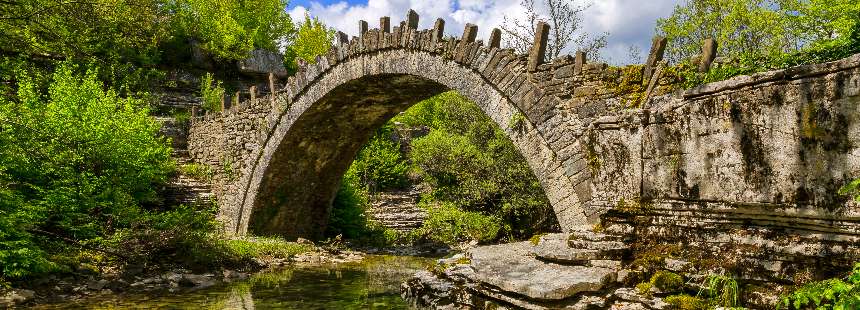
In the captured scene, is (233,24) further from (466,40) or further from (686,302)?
(686,302)

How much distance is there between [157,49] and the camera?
26.8 metres

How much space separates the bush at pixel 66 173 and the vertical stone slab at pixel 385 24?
517cm

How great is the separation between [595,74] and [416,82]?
15.8ft

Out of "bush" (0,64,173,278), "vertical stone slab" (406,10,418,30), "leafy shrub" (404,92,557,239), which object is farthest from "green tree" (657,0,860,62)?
"bush" (0,64,173,278)

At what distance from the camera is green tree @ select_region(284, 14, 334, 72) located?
122 feet

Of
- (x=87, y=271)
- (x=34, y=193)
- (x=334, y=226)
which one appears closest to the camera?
(x=87, y=271)

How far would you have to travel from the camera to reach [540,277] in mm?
4562

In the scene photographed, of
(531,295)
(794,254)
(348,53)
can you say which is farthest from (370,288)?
(794,254)

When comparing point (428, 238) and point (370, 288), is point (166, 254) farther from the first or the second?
point (428, 238)

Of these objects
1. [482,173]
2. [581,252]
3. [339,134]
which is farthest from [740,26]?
[581,252]

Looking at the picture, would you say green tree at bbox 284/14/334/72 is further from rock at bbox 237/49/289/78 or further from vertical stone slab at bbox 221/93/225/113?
vertical stone slab at bbox 221/93/225/113

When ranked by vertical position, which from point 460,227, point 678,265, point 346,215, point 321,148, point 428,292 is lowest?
point 428,292

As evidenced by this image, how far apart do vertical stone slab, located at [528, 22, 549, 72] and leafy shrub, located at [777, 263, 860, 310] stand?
16.2ft

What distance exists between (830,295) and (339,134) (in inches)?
484
